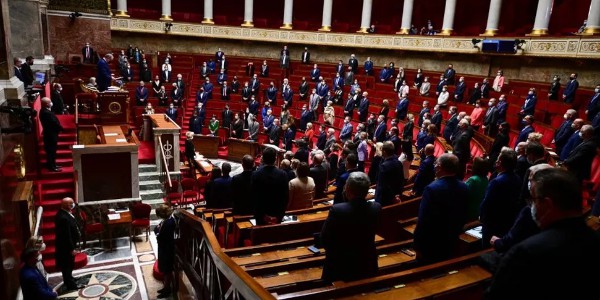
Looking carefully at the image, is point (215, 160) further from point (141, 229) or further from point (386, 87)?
point (386, 87)

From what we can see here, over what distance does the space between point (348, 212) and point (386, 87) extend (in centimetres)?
1517

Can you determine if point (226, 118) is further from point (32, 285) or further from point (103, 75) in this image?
point (32, 285)

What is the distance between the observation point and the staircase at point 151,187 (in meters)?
10.9

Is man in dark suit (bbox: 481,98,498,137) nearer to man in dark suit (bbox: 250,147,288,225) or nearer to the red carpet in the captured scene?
man in dark suit (bbox: 250,147,288,225)

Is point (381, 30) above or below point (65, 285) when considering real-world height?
above

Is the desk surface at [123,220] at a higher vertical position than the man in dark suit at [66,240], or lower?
lower

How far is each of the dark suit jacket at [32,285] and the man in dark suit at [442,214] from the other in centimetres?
439

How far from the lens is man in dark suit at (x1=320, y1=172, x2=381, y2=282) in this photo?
10.4 ft

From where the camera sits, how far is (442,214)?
11.9 feet

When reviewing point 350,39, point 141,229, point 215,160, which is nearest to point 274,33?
point 350,39

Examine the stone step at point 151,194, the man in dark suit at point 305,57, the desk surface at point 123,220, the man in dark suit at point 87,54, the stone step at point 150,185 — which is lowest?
the stone step at point 151,194

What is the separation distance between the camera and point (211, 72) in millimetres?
20547

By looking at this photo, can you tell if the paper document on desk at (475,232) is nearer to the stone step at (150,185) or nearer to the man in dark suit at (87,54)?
the stone step at (150,185)

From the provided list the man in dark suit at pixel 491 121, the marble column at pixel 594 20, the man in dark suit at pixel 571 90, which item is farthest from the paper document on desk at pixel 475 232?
the marble column at pixel 594 20
